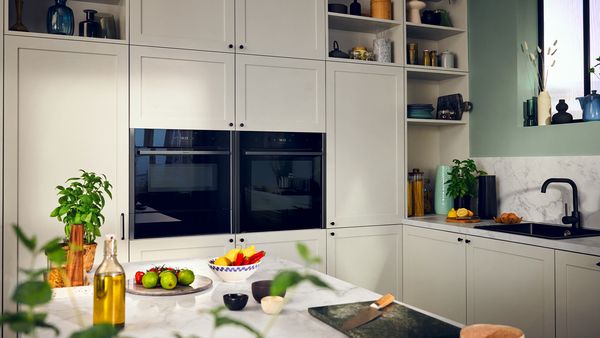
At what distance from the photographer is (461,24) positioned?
4.27 metres

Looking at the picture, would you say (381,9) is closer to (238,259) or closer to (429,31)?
(429,31)

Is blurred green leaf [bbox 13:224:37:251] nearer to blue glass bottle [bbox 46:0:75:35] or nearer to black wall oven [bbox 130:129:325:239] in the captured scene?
black wall oven [bbox 130:129:325:239]

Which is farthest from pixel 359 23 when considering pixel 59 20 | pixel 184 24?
pixel 59 20

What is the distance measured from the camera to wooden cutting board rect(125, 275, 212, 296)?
1757 millimetres

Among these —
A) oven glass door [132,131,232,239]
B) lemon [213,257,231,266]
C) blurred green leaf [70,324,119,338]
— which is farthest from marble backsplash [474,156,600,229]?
blurred green leaf [70,324,119,338]

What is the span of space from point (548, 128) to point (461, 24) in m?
1.23

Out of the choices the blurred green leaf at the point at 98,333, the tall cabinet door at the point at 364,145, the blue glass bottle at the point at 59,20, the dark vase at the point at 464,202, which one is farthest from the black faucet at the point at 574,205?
the blurred green leaf at the point at 98,333

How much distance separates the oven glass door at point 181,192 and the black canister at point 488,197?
1.82m

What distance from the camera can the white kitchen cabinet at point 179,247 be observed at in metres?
3.10

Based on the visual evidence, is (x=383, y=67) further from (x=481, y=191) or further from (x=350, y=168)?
(x=481, y=191)

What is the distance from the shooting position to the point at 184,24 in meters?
3.23

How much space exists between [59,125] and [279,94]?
1335 mm

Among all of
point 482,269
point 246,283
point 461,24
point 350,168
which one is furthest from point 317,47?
point 246,283

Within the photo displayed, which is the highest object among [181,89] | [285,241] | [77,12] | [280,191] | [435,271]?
[77,12]
